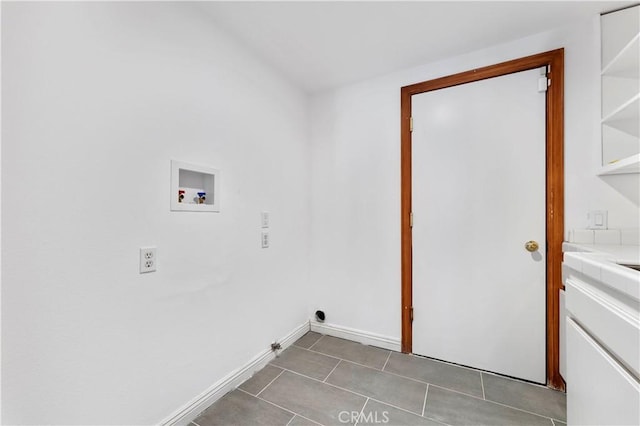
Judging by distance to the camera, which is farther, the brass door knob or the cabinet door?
the brass door knob

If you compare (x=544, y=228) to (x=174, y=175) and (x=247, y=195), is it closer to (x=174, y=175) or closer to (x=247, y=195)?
(x=247, y=195)

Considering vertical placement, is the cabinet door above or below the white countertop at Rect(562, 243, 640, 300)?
below

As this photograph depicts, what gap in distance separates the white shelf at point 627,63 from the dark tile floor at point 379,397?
197cm

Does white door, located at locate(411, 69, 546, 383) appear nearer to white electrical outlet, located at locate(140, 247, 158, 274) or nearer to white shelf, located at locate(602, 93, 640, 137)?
white shelf, located at locate(602, 93, 640, 137)

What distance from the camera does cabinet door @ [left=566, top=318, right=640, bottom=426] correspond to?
0.59 metres

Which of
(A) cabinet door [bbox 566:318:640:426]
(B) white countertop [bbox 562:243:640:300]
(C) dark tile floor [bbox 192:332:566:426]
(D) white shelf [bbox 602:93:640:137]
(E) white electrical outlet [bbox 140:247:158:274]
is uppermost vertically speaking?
(D) white shelf [bbox 602:93:640:137]

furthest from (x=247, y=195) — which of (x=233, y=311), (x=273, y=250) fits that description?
(x=233, y=311)

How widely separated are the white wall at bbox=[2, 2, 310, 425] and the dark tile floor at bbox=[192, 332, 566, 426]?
9.6 inches

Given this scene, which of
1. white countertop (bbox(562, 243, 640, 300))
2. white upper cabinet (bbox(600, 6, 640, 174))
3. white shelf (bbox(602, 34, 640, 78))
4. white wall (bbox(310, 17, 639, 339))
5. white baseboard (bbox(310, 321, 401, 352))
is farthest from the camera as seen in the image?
white baseboard (bbox(310, 321, 401, 352))

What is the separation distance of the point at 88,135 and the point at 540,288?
2.64m

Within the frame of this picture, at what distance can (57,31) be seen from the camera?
1000 millimetres

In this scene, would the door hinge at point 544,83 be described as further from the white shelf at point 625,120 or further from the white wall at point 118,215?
the white wall at point 118,215

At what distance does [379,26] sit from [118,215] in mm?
1848

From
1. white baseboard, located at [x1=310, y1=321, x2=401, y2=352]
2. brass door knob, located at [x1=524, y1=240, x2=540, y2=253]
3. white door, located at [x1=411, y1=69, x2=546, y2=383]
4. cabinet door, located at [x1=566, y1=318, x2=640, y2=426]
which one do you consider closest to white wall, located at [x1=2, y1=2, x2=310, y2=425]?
white baseboard, located at [x1=310, y1=321, x2=401, y2=352]
